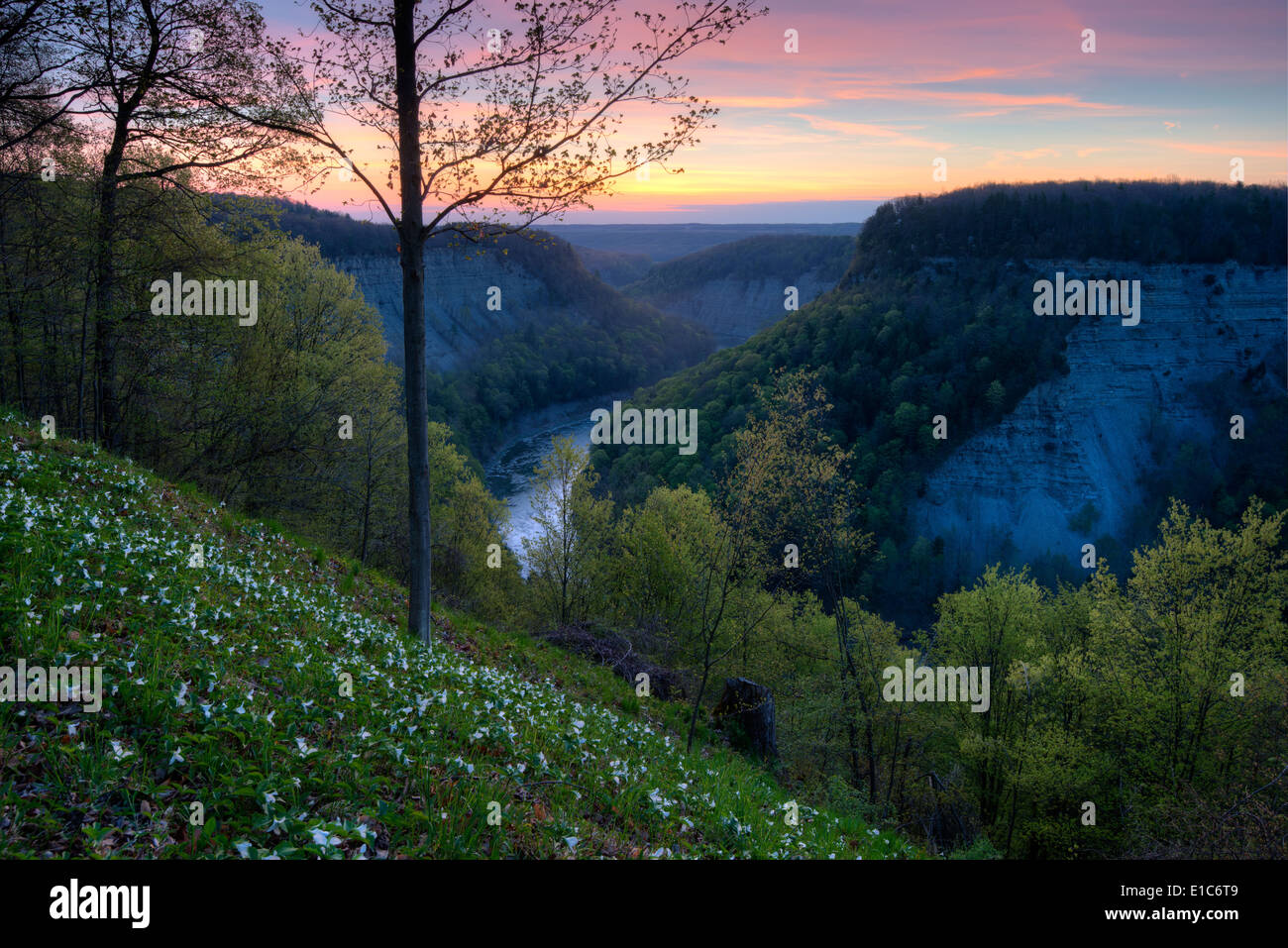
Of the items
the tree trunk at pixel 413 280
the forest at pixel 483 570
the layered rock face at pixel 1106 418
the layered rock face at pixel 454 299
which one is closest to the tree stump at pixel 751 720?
the forest at pixel 483 570

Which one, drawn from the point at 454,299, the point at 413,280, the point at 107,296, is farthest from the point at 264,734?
the point at 454,299

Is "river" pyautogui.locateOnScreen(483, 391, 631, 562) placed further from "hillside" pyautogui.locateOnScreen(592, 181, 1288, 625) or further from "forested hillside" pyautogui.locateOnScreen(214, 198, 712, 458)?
"hillside" pyautogui.locateOnScreen(592, 181, 1288, 625)

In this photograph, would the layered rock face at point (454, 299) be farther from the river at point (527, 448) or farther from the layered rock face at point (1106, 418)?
the layered rock face at point (1106, 418)

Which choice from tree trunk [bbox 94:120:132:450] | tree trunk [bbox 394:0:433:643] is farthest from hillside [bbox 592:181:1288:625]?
tree trunk [bbox 394:0:433:643]

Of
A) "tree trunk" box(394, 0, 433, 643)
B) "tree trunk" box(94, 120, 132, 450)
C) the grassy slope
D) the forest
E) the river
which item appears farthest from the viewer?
the river

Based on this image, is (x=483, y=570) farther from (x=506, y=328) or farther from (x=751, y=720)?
(x=506, y=328)

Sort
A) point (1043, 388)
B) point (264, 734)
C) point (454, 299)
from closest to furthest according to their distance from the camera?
1. point (264, 734)
2. point (1043, 388)
3. point (454, 299)
